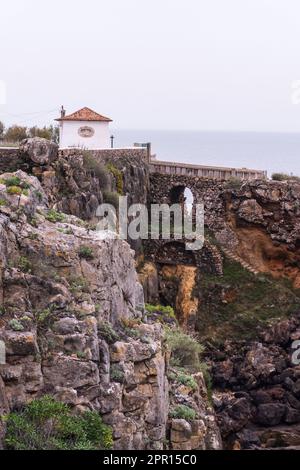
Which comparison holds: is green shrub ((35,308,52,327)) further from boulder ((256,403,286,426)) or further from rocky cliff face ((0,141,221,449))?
boulder ((256,403,286,426))

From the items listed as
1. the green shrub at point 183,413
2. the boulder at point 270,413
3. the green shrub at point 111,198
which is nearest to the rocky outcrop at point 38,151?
the green shrub at point 111,198

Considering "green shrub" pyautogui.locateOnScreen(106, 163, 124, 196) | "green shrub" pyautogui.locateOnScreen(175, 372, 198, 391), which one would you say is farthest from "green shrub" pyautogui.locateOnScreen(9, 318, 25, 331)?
"green shrub" pyautogui.locateOnScreen(106, 163, 124, 196)

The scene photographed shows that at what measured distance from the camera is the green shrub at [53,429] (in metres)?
22.4

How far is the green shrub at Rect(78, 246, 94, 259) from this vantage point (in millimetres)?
27953

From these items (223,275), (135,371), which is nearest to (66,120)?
(223,275)

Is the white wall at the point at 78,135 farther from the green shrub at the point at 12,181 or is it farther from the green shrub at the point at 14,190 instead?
the green shrub at the point at 14,190

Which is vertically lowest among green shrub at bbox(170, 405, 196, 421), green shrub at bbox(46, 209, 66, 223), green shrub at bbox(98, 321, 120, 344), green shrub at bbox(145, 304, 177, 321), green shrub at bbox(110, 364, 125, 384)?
green shrub at bbox(145, 304, 177, 321)

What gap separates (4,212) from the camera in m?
27.6

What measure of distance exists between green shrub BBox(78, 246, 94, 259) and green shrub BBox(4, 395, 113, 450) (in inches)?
206

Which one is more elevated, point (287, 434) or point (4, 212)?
point (4, 212)

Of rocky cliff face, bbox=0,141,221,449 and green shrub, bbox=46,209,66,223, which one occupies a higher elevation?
green shrub, bbox=46,209,66,223
